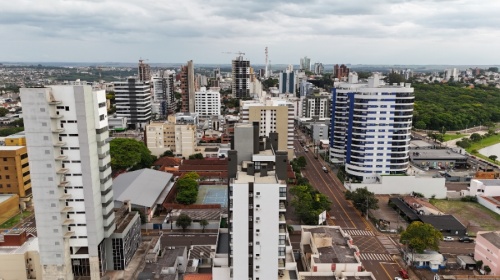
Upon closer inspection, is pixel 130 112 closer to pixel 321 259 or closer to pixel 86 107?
pixel 86 107

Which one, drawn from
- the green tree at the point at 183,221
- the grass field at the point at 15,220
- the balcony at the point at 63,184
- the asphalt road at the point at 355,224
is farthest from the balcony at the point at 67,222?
the asphalt road at the point at 355,224

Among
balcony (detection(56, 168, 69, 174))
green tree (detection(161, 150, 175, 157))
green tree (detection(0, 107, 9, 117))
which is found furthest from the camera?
green tree (detection(0, 107, 9, 117))

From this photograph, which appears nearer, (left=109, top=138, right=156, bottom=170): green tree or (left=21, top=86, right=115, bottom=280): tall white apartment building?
(left=21, top=86, right=115, bottom=280): tall white apartment building

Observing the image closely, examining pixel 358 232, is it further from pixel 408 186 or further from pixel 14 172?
pixel 14 172

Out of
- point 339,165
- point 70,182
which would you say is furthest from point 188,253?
point 339,165

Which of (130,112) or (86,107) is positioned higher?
(86,107)

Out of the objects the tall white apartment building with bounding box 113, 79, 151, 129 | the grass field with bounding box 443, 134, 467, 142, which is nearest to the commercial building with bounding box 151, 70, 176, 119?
the tall white apartment building with bounding box 113, 79, 151, 129

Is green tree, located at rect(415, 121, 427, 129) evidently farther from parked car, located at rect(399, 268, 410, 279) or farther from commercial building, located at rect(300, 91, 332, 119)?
parked car, located at rect(399, 268, 410, 279)

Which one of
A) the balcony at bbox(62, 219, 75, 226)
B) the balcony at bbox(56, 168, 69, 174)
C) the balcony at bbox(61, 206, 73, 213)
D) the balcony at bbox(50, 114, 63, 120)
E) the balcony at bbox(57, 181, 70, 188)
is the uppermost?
the balcony at bbox(50, 114, 63, 120)
